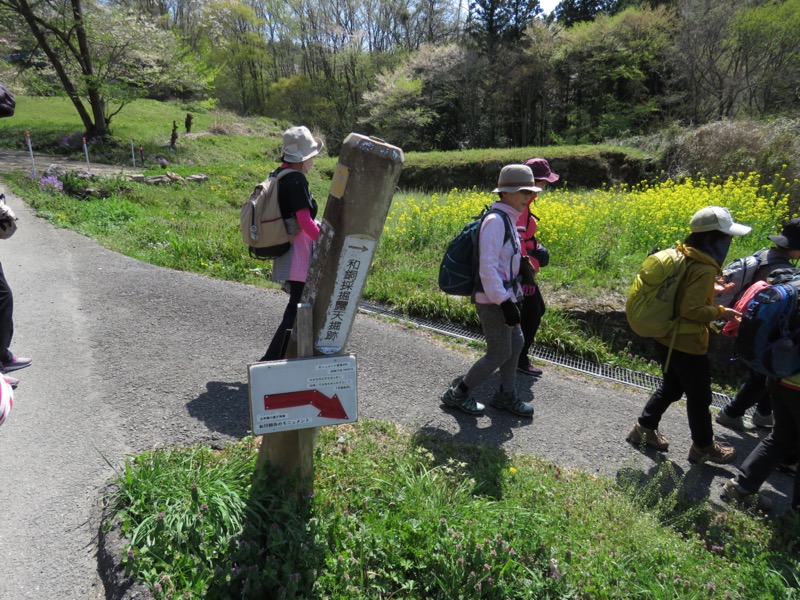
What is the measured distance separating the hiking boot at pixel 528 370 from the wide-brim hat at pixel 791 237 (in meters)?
2.16

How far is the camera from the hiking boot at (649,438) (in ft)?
11.9

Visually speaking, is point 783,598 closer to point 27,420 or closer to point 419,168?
point 27,420

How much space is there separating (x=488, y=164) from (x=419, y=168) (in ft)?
8.72

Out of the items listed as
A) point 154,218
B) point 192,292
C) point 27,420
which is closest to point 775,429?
point 27,420

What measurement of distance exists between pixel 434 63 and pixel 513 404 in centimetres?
2821

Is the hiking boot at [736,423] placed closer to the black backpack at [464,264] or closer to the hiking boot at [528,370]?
the hiking boot at [528,370]

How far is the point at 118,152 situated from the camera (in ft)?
53.9

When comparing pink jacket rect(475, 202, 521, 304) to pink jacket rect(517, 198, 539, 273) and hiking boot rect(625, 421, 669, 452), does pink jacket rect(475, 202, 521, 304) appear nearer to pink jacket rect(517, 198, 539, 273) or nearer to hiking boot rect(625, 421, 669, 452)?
pink jacket rect(517, 198, 539, 273)

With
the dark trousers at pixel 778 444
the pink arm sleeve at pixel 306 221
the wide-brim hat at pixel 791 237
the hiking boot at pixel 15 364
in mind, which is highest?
the wide-brim hat at pixel 791 237

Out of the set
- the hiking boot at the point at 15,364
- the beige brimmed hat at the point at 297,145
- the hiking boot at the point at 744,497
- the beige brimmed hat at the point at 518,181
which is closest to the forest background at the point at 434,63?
the hiking boot at the point at 15,364

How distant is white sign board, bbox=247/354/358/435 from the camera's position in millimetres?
1913

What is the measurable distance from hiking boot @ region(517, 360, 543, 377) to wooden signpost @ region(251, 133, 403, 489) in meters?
3.00

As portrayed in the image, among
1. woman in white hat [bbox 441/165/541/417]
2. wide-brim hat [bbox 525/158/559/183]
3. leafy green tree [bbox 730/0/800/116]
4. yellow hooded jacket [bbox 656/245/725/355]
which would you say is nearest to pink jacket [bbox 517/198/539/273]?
wide-brim hat [bbox 525/158/559/183]

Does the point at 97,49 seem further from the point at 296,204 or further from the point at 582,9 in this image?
the point at 582,9
